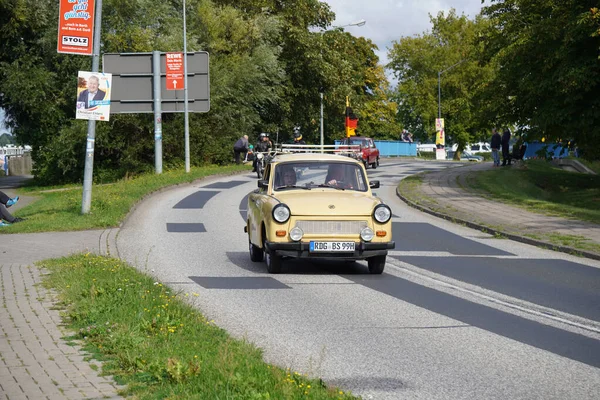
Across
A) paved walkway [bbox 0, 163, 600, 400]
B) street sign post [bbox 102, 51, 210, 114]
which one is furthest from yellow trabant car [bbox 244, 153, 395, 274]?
street sign post [bbox 102, 51, 210, 114]

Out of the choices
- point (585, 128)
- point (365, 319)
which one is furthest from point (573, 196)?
point (365, 319)

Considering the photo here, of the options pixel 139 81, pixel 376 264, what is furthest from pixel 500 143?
pixel 376 264

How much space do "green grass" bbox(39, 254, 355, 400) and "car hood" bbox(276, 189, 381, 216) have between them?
250cm

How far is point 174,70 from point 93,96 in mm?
16163

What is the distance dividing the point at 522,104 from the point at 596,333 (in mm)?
27730

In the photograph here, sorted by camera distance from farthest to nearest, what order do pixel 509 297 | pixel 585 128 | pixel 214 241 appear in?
pixel 585 128 → pixel 214 241 → pixel 509 297

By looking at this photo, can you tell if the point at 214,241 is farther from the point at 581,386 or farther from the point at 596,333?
the point at 581,386

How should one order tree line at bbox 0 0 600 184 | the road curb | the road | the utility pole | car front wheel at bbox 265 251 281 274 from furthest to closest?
tree line at bbox 0 0 600 184
the utility pole
the road curb
car front wheel at bbox 265 251 281 274
the road

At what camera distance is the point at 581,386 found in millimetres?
6434

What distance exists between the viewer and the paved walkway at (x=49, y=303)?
5.96 metres

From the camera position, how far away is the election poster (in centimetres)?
1945

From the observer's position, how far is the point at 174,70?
35.4 m

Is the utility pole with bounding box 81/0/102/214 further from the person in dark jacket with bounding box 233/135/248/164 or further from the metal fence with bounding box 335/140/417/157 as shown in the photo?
the metal fence with bounding box 335/140/417/157

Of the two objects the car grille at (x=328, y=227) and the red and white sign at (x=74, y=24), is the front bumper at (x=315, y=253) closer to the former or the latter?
the car grille at (x=328, y=227)
